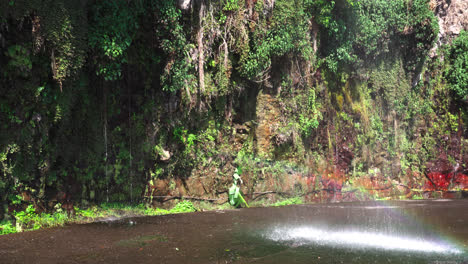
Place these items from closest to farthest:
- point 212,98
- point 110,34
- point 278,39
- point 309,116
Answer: point 110,34
point 212,98
point 278,39
point 309,116

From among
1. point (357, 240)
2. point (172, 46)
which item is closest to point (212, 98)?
point (172, 46)

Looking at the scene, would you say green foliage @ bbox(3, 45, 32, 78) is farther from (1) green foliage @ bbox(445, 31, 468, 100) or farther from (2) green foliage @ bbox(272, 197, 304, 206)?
(1) green foliage @ bbox(445, 31, 468, 100)

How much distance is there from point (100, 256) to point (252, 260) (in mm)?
2186

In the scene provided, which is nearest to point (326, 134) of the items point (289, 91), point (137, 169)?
point (289, 91)

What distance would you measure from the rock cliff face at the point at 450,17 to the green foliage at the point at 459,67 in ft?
1.62

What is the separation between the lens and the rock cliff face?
2053 centimetres

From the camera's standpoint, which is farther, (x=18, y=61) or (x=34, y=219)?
(x=34, y=219)

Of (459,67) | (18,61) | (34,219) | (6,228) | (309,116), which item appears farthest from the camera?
(459,67)

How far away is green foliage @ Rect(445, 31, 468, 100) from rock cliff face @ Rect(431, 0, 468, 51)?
0.49m

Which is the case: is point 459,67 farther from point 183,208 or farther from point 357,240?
point 357,240

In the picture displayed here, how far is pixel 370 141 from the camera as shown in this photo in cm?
1772

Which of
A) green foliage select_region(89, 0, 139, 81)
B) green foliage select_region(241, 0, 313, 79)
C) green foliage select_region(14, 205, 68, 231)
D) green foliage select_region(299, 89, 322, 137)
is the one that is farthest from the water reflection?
green foliage select_region(299, 89, 322, 137)

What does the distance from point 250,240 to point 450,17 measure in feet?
61.9

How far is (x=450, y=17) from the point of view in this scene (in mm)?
20578
